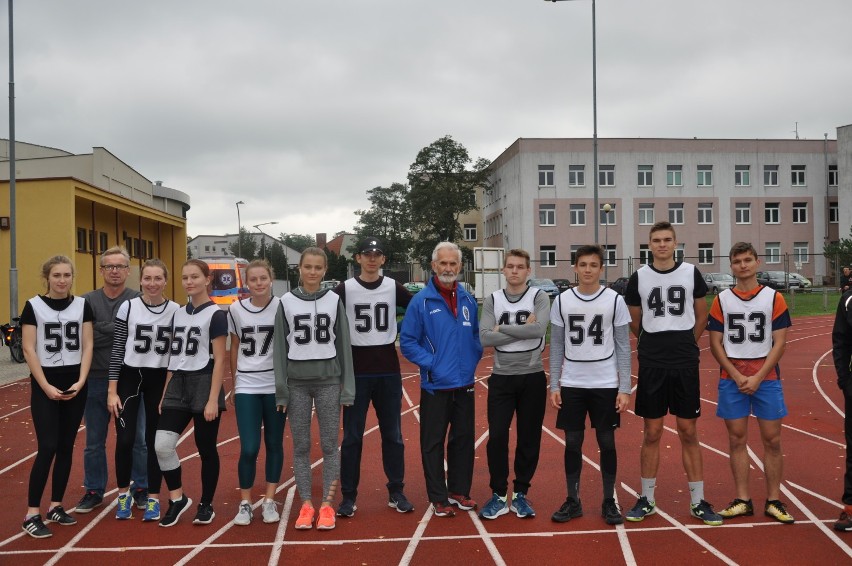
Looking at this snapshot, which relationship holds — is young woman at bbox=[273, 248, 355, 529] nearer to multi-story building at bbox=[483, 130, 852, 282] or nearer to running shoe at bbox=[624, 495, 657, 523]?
running shoe at bbox=[624, 495, 657, 523]

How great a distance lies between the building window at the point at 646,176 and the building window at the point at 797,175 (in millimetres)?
10261

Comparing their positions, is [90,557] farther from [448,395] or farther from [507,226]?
[507,226]

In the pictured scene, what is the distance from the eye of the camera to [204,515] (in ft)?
17.3

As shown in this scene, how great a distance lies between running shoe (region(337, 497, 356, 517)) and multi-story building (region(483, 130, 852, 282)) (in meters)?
46.6

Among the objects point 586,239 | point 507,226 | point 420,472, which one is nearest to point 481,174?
point 507,226

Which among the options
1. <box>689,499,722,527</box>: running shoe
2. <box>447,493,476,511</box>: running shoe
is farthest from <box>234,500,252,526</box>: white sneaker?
<box>689,499,722,527</box>: running shoe

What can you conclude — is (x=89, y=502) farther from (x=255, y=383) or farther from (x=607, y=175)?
(x=607, y=175)

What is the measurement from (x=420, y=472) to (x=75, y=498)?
2878mm

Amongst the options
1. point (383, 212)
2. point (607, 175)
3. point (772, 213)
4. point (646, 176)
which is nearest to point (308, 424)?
point (607, 175)

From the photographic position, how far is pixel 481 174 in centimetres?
6069

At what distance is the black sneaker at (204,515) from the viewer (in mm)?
5246

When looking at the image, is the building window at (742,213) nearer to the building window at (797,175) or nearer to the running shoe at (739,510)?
the building window at (797,175)

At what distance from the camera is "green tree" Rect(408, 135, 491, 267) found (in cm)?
6000

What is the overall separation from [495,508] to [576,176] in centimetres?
4840
